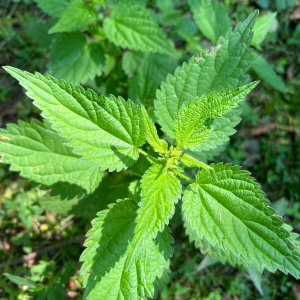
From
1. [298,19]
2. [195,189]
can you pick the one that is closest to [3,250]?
[195,189]

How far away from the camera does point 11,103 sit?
154 inches

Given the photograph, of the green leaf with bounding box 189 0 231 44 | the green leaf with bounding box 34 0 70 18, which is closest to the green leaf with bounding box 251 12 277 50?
the green leaf with bounding box 189 0 231 44

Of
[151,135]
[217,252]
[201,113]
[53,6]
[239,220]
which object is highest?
[53,6]

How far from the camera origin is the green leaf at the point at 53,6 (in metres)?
2.51

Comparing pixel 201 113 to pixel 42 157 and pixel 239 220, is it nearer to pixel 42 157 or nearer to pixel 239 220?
pixel 239 220

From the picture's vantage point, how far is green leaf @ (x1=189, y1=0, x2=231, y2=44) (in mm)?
2656

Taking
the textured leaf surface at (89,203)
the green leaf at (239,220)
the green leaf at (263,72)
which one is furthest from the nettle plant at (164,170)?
the green leaf at (263,72)

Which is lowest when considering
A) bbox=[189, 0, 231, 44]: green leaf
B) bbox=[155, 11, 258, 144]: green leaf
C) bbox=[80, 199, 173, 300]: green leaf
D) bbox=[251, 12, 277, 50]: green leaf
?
bbox=[80, 199, 173, 300]: green leaf

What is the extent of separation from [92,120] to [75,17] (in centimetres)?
113

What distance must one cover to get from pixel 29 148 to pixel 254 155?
305 cm

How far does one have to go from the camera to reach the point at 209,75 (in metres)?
1.85

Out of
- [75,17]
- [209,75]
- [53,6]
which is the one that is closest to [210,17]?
[209,75]

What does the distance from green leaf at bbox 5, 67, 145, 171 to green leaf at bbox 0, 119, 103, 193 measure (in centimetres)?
52

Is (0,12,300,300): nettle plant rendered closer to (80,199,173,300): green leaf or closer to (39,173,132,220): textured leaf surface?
(80,199,173,300): green leaf
